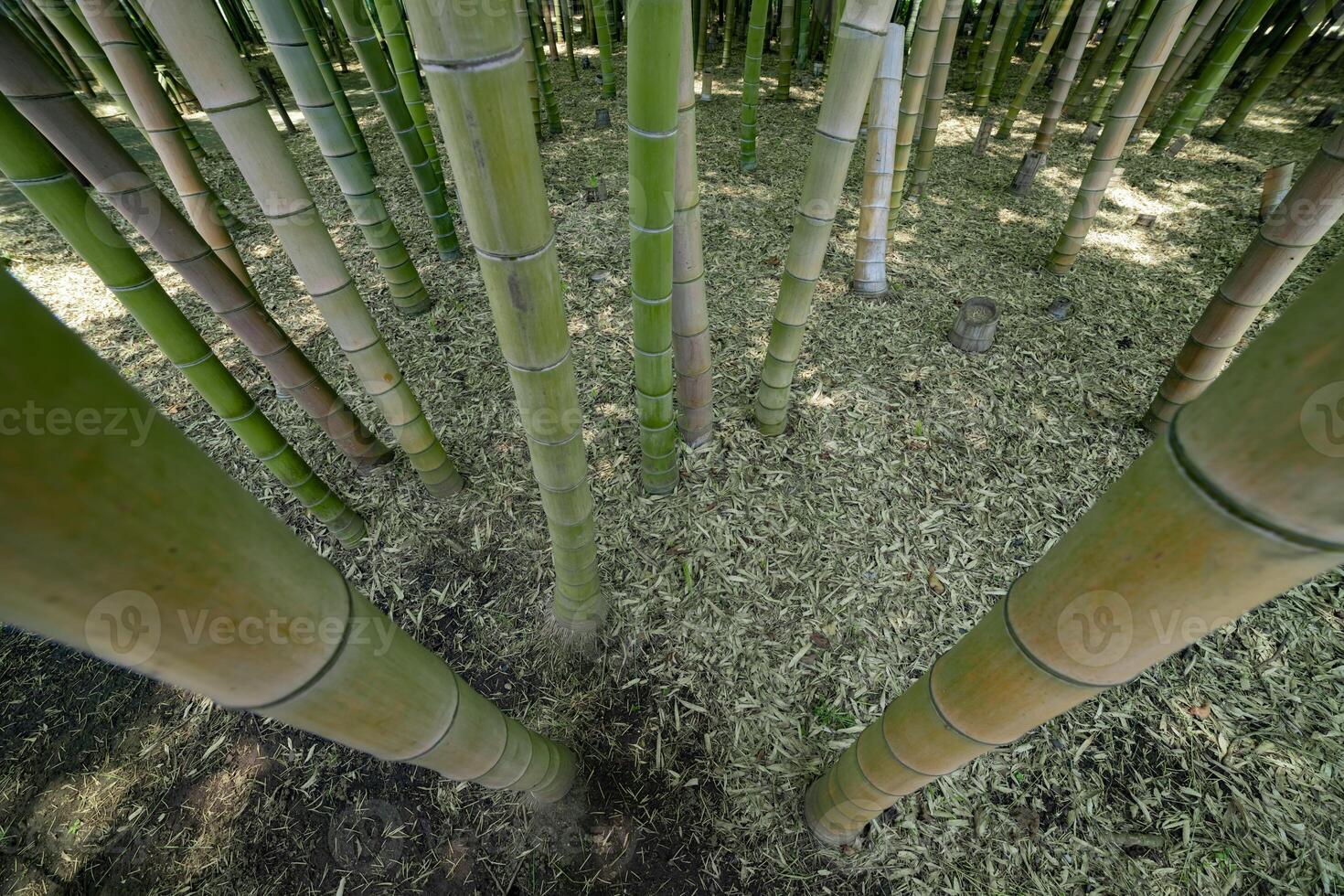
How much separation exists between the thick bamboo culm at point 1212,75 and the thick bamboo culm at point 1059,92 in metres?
0.92

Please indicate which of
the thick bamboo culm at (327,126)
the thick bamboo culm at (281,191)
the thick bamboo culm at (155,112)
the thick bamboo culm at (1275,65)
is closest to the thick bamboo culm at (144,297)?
the thick bamboo culm at (281,191)

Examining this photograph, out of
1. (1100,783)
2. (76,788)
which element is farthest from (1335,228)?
(76,788)

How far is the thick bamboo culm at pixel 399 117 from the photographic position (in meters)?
2.74

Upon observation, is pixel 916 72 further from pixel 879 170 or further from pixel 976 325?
pixel 976 325

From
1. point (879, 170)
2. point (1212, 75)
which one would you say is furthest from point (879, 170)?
point (1212, 75)

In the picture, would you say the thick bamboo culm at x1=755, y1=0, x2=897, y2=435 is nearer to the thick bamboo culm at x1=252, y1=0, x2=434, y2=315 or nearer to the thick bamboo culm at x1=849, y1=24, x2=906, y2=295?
the thick bamboo culm at x1=849, y1=24, x2=906, y2=295

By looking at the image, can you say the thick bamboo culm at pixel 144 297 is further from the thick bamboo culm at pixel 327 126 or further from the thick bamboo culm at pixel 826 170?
the thick bamboo culm at pixel 826 170

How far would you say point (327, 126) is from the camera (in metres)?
1.92

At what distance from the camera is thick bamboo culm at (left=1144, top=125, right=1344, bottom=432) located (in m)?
1.92

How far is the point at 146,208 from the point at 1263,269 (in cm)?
389

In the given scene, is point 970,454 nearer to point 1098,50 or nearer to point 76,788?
point 76,788

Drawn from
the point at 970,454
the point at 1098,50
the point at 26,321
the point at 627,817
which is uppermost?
the point at 26,321

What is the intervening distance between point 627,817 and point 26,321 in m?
2.00

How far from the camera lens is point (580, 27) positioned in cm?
935
